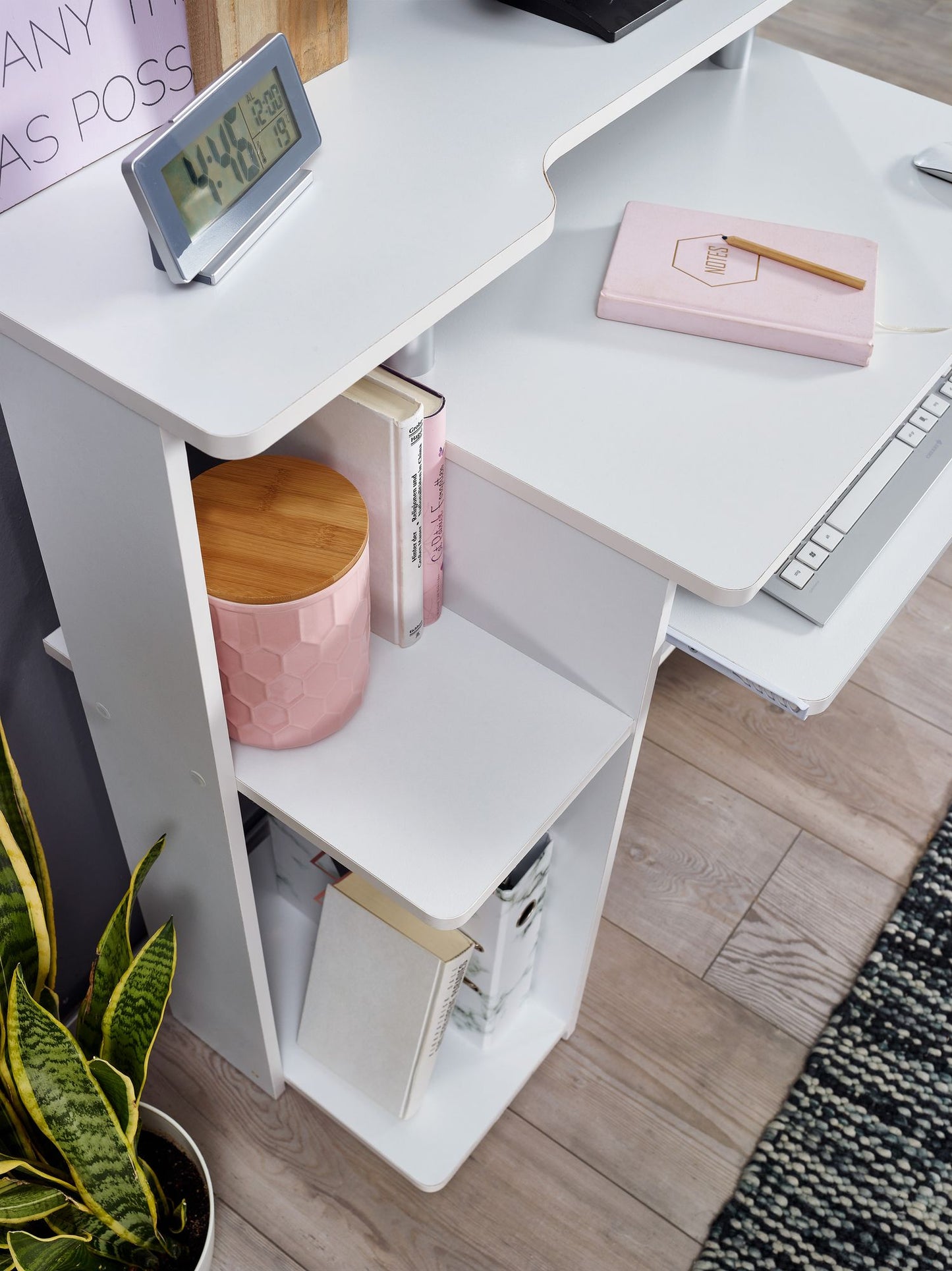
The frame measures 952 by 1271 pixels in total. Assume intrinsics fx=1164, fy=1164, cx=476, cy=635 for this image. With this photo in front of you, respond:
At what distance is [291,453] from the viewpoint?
878 mm

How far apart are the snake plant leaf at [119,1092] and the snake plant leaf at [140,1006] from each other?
0.02 metres

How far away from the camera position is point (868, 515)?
971mm

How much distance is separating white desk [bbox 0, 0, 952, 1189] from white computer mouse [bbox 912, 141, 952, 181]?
0.7 inches

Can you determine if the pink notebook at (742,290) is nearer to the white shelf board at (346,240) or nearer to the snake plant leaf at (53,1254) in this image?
the white shelf board at (346,240)

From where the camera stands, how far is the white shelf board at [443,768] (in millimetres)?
826

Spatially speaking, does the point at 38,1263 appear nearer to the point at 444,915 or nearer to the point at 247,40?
the point at 444,915

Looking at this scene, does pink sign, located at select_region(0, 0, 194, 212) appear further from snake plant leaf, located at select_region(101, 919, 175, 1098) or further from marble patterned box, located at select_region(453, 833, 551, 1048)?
marble patterned box, located at select_region(453, 833, 551, 1048)

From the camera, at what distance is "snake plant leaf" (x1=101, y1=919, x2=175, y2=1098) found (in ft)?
Result: 2.92

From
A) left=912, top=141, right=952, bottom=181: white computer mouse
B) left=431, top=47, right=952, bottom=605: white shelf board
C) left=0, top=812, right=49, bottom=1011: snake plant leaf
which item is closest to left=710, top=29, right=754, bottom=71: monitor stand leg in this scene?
left=431, top=47, right=952, bottom=605: white shelf board

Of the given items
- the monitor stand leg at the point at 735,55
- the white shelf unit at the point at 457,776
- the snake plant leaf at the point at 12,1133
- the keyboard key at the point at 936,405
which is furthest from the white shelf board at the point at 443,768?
the monitor stand leg at the point at 735,55

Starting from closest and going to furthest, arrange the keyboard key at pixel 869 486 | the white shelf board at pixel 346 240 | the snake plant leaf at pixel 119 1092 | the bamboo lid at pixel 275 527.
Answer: the white shelf board at pixel 346 240 → the bamboo lid at pixel 275 527 → the snake plant leaf at pixel 119 1092 → the keyboard key at pixel 869 486

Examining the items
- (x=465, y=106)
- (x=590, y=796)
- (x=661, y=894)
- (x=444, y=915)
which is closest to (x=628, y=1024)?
(x=661, y=894)

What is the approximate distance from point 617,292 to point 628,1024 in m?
0.83

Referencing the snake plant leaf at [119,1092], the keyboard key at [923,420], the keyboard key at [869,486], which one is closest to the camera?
the snake plant leaf at [119,1092]
